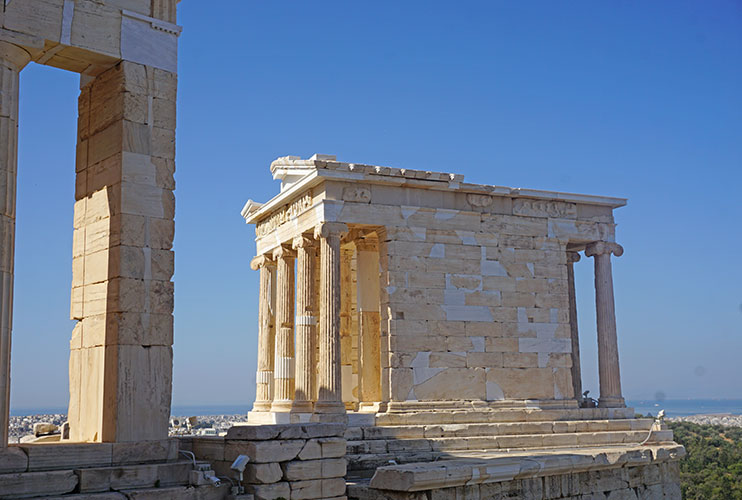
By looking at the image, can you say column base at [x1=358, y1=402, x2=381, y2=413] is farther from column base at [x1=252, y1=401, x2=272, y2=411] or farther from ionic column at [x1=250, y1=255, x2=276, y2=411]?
ionic column at [x1=250, y1=255, x2=276, y2=411]

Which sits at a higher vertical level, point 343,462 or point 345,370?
point 345,370

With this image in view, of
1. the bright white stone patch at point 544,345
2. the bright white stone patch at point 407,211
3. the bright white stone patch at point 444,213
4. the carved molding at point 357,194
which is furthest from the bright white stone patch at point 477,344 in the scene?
the carved molding at point 357,194

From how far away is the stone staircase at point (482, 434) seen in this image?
58.0ft

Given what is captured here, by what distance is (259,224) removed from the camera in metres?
25.4

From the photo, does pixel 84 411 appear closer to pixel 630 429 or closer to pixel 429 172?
pixel 429 172

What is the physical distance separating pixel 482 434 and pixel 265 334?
7668 millimetres

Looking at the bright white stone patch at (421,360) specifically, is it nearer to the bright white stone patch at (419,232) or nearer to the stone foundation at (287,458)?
the bright white stone patch at (419,232)

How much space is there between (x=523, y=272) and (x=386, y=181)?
15.3 feet

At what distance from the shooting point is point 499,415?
2081cm

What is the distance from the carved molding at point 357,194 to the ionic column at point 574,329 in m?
7.73

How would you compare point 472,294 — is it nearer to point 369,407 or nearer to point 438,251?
point 438,251

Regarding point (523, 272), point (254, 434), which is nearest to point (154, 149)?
point (254, 434)

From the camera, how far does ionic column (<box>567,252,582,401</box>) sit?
979 inches

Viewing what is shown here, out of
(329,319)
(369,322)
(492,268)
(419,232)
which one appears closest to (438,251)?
(419,232)
